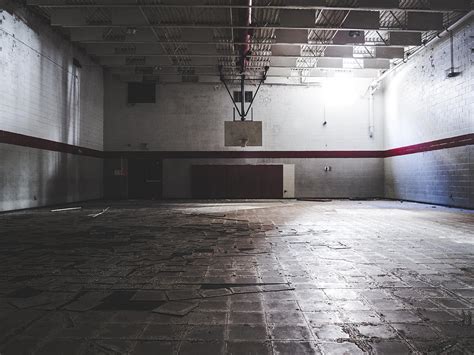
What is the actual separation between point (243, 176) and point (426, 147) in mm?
7436

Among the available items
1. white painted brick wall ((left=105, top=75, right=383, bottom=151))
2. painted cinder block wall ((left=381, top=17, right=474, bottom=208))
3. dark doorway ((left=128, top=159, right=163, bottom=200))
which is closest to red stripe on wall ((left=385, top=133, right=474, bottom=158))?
painted cinder block wall ((left=381, top=17, right=474, bottom=208))

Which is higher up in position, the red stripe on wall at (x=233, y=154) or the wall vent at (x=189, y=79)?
the wall vent at (x=189, y=79)

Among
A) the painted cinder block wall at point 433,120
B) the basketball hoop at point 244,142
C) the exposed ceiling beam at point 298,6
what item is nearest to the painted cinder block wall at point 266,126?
the basketball hoop at point 244,142

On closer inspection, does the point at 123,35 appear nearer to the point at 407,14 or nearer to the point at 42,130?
the point at 42,130

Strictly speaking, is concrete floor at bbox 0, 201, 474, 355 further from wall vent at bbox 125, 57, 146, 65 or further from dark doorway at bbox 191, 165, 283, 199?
dark doorway at bbox 191, 165, 283, 199

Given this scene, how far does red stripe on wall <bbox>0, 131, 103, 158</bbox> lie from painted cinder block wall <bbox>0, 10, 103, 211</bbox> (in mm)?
115

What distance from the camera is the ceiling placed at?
8.55m

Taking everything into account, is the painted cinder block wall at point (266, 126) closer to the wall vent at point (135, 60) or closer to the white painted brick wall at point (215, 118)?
the white painted brick wall at point (215, 118)

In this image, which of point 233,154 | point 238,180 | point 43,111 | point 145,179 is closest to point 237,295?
point 43,111

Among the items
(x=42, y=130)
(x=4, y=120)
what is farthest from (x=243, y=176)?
(x=4, y=120)

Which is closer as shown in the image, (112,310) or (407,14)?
(112,310)

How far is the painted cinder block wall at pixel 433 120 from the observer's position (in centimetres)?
957

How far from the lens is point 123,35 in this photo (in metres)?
10.7

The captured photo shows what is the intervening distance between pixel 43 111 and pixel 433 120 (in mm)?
13050
